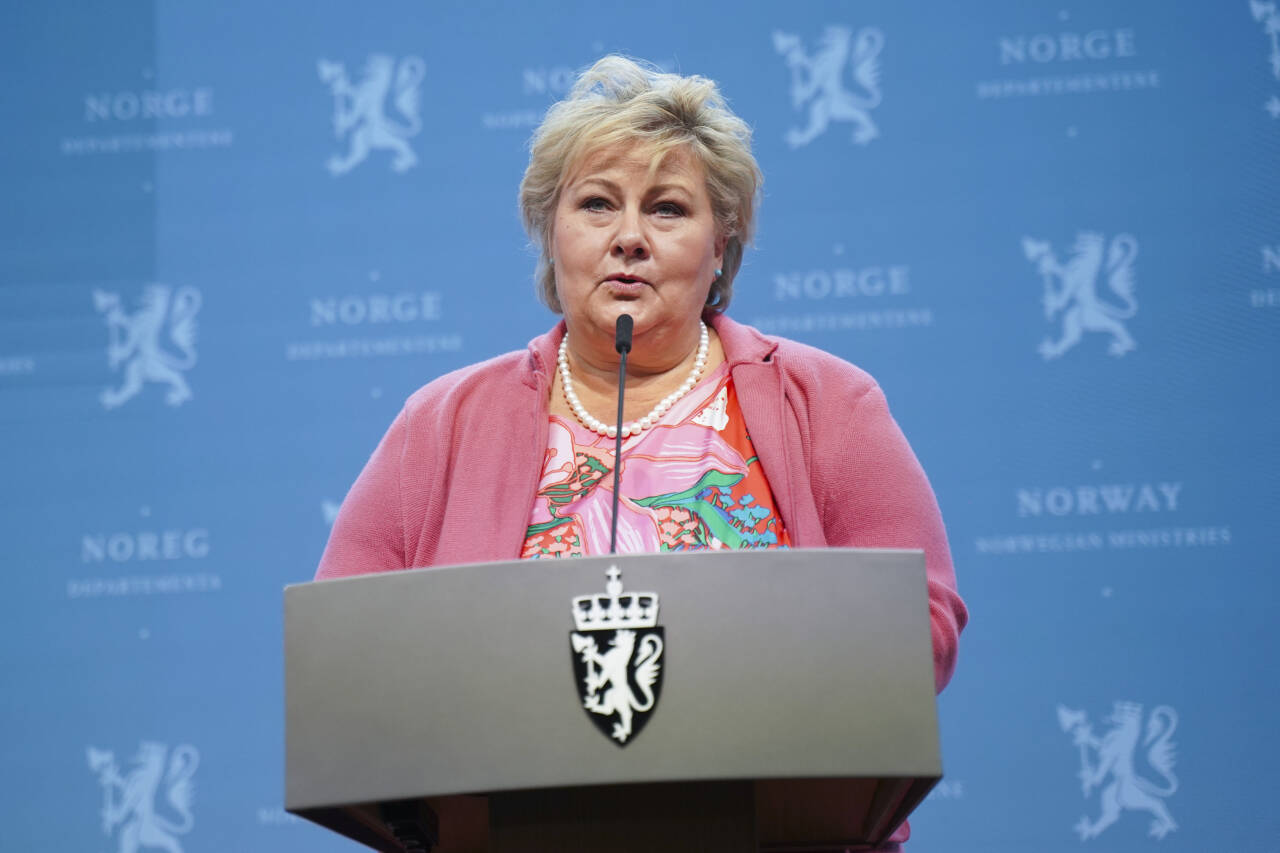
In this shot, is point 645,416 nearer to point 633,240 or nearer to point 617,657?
point 633,240

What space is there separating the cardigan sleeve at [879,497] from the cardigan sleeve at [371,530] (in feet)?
1.62

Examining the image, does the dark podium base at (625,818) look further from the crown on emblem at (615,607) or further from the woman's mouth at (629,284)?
the woman's mouth at (629,284)

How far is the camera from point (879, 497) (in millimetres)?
1561

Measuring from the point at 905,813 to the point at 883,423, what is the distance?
542 mm

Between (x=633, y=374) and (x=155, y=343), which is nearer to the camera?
(x=633, y=374)

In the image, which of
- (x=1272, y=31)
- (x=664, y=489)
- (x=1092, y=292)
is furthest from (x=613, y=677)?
(x=1272, y=31)

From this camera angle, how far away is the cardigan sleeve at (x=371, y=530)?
1615mm

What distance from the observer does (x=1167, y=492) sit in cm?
259

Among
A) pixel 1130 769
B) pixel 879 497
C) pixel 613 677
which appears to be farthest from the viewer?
pixel 1130 769

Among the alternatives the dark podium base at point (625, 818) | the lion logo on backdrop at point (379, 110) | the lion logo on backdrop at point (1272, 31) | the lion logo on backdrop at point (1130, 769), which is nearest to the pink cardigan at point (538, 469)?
the dark podium base at point (625, 818)

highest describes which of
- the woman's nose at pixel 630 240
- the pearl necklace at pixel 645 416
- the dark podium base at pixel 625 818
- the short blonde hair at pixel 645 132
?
the short blonde hair at pixel 645 132

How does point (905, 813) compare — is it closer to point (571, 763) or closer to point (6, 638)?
point (571, 763)

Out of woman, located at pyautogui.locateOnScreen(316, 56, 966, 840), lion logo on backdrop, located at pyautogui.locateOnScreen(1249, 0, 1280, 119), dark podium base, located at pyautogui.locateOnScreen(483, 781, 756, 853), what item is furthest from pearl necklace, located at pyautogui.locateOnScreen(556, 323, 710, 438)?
lion logo on backdrop, located at pyautogui.locateOnScreen(1249, 0, 1280, 119)

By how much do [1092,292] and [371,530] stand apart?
5.17ft
